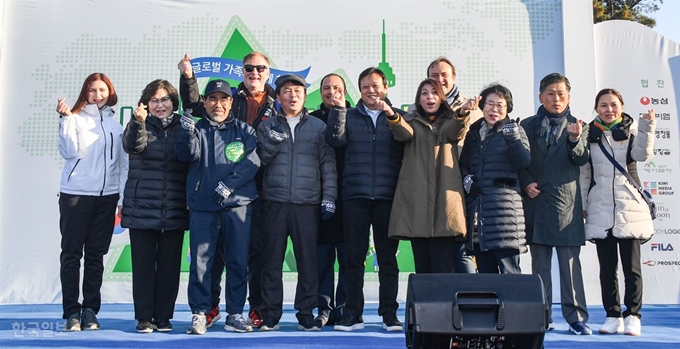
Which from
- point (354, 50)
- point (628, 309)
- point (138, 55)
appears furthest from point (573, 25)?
point (138, 55)

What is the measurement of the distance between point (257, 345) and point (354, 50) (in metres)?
3.28

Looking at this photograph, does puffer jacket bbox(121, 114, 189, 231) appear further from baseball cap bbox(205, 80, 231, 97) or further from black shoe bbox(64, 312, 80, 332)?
black shoe bbox(64, 312, 80, 332)

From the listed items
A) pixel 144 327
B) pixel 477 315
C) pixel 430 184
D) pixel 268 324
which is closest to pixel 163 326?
pixel 144 327

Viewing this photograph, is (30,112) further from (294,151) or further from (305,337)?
(305,337)

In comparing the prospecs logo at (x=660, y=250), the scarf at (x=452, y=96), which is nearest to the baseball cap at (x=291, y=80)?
the scarf at (x=452, y=96)

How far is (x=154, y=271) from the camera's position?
12.5 ft

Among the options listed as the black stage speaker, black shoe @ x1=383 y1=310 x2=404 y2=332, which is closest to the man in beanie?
black shoe @ x1=383 y1=310 x2=404 y2=332

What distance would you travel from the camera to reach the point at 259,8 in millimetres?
5961

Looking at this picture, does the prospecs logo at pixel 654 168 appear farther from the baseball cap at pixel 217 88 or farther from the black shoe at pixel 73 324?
the black shoe at pixel 73 324

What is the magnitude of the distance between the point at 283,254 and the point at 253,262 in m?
0.36

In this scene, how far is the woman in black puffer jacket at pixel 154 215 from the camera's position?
3705mm

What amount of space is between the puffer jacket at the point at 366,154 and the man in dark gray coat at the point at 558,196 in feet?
2.50

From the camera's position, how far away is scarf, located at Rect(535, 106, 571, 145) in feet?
12.9

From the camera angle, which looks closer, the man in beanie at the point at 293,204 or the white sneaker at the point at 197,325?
the white sneaker at the point at 197,325
